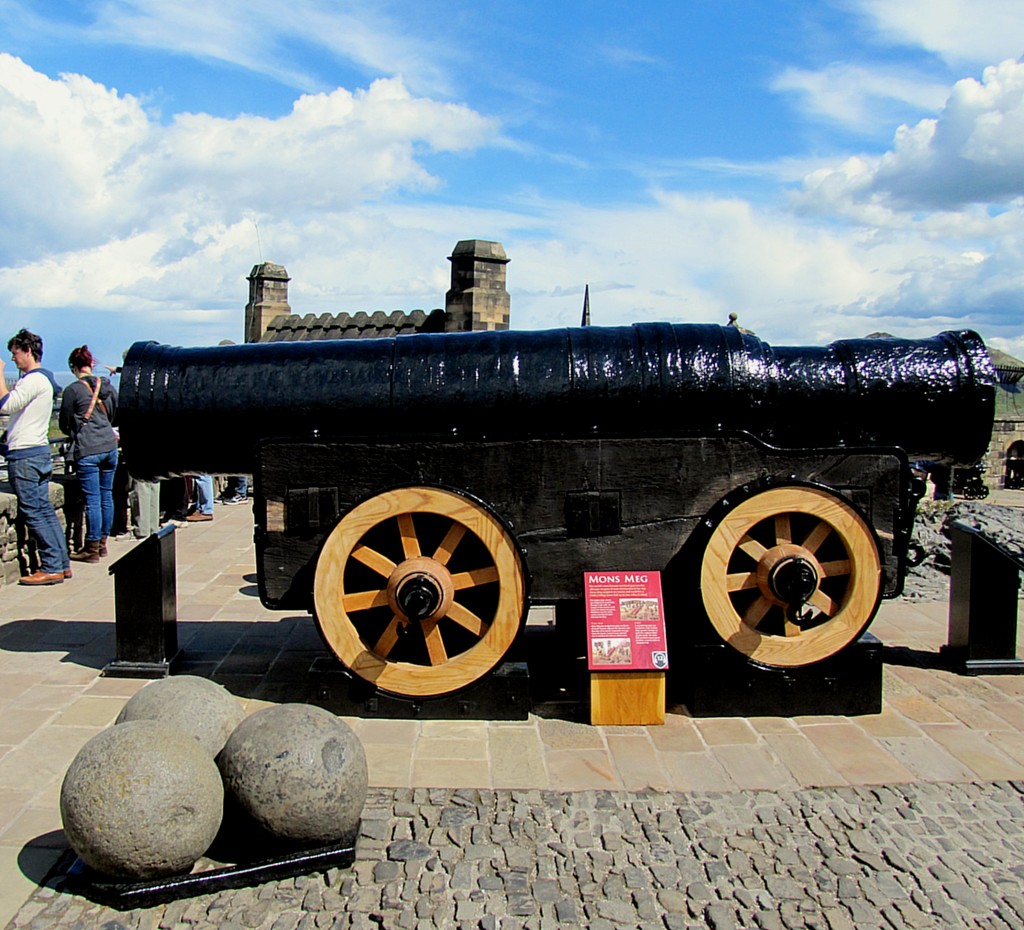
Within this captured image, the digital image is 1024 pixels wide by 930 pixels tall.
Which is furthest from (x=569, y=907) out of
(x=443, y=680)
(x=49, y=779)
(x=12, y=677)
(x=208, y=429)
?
(x=12, y=677)

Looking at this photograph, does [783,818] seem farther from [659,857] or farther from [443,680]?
[443,680]

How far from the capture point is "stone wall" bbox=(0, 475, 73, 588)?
23.1 feet

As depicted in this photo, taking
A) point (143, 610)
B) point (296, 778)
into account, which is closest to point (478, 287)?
point (143, 610)

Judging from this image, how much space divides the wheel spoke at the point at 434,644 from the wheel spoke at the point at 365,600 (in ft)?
0.72

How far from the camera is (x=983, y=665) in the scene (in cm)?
518

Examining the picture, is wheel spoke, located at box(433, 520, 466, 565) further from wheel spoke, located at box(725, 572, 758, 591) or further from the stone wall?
the stone wall

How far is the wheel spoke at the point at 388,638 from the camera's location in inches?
172

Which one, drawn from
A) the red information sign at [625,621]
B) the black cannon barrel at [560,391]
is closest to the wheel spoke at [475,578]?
the red information sign at [625,621]

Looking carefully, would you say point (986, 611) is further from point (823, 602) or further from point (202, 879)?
point (202, 879)

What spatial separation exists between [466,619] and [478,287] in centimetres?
1287

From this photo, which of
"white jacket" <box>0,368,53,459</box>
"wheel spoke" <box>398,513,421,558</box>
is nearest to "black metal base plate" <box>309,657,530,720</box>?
"wheel spoke" <box>398,513,421,558</box>

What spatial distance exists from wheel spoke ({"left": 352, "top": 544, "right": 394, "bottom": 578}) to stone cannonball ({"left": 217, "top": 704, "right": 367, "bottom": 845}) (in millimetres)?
1160

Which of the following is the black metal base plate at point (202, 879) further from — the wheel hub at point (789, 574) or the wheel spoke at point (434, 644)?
the wheel hub at point (789, 574)

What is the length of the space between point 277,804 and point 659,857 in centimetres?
120
